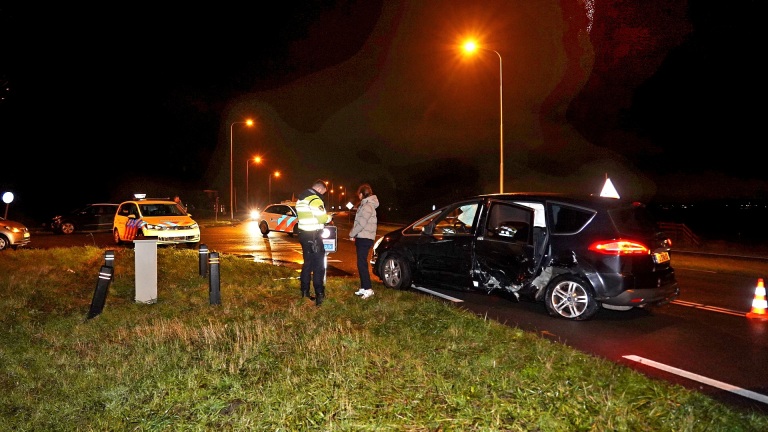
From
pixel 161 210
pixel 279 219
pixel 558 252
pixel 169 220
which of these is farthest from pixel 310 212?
pixel 279 219

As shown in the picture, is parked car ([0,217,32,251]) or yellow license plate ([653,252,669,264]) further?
parked car ([0,217,32,251])

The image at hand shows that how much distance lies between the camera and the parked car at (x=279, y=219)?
24.2 meters

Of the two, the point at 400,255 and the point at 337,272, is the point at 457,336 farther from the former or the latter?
the point at 337,272

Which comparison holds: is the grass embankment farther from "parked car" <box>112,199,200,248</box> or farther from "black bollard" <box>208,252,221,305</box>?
"parked car" <box>112,199,200,248</box>

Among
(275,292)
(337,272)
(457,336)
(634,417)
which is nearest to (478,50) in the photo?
(337,272)

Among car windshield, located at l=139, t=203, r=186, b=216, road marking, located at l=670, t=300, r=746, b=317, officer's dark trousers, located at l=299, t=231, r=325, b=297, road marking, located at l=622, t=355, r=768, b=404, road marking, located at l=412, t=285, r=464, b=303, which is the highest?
car windshield, located at l=139, t=203, r=186, b=216

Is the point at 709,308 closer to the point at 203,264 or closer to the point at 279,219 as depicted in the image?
→ the point at 203,264

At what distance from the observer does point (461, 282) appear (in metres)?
8.44

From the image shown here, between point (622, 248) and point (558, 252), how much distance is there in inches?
31.1

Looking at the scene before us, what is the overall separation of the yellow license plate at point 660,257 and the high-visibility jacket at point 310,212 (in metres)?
4.31

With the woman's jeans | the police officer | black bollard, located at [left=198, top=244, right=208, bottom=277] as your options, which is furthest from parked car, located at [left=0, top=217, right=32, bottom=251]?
the woman's jeans

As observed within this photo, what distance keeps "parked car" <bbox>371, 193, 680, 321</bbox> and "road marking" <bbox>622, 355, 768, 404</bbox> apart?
1458mm

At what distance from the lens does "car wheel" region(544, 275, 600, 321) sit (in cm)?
721

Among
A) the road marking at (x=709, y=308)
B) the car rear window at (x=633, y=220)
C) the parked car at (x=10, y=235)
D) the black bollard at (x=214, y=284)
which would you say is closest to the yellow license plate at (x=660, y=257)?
the car rear window at (x=633, y=220)
